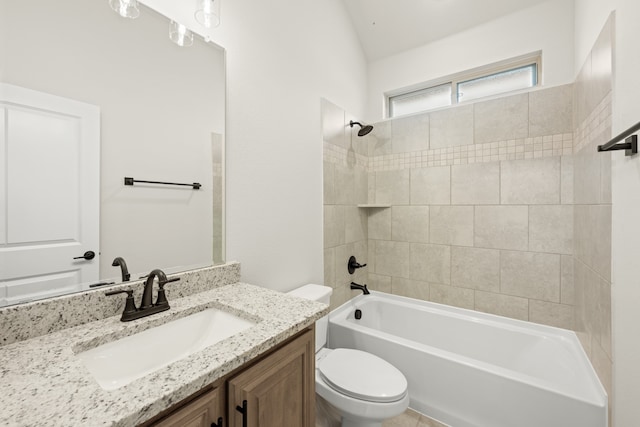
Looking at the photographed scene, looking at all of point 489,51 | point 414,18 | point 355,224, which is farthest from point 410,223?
point 414,18

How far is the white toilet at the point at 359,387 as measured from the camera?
1275 mm

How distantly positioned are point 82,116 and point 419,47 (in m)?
2.61

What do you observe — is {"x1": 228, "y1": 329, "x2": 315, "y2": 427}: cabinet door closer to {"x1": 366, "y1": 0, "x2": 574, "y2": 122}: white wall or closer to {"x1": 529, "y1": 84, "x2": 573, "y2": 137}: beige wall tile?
{"x1": 529, "y1": 84, "x2": 573, "y2": 137}: beige wall tile

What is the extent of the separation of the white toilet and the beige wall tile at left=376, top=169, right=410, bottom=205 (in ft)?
4.26

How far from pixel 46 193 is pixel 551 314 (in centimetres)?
284

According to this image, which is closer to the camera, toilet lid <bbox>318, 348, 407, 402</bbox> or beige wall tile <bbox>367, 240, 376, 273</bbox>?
toilet lid <bbox>318, 348, 407, 402</bbox>

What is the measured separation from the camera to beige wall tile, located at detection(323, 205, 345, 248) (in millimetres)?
2088

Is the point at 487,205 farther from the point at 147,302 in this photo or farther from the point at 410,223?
the point at 147,302

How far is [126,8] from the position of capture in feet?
3.21

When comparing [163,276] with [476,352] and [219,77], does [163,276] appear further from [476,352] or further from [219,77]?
[476,352]

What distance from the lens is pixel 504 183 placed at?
2049 millimetres

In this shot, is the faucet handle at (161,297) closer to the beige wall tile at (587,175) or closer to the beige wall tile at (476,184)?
the beige wall tile at (587,175)

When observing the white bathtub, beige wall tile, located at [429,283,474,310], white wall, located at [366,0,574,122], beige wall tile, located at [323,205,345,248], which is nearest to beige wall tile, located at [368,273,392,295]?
the white bathtub

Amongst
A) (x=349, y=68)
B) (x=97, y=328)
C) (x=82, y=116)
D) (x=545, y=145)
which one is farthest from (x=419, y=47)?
(x=97, y=328)
